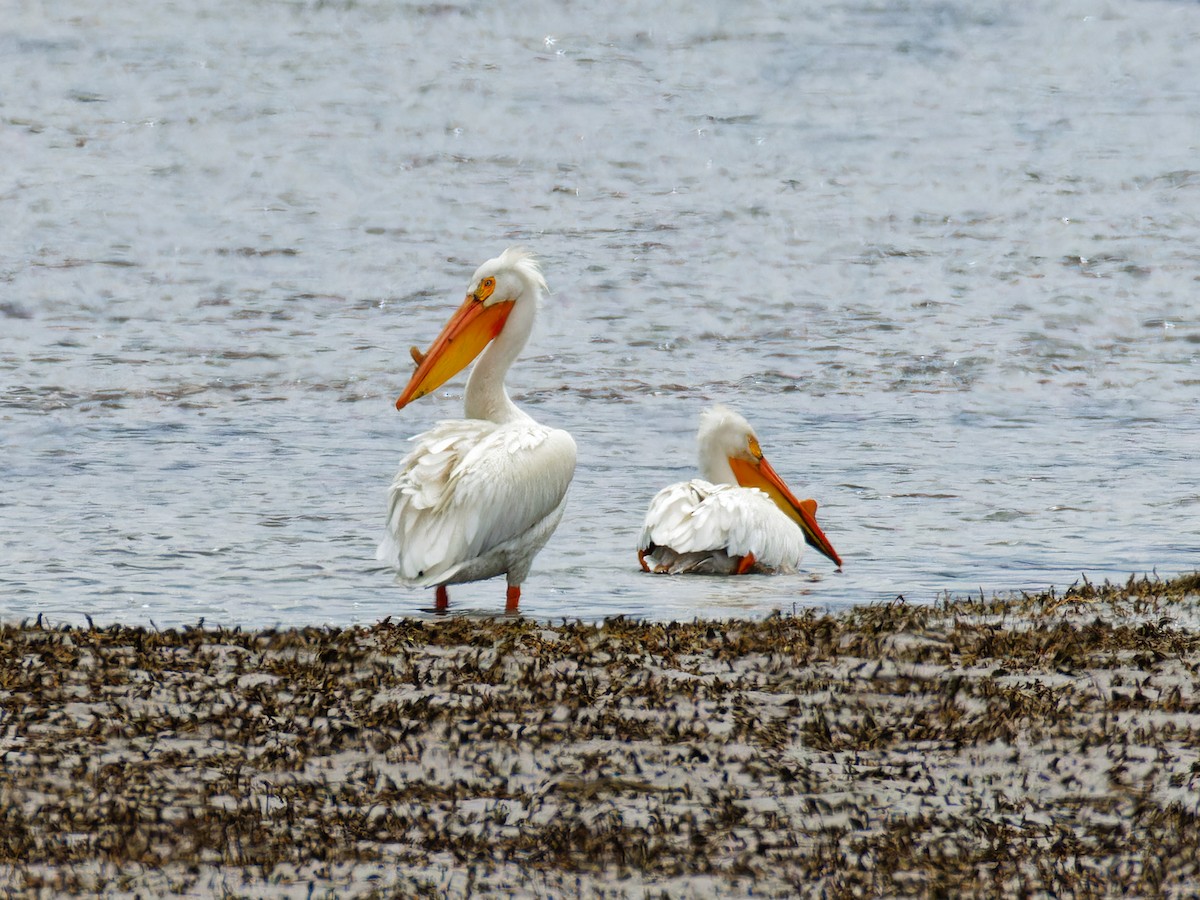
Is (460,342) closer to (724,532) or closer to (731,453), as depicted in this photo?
(724,532)

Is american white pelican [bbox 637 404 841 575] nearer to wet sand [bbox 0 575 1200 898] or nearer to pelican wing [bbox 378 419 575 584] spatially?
pelican wing [bbox 378 419 575 584]

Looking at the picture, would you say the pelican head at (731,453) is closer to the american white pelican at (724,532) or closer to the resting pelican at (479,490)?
the american white pelican at (724,532)

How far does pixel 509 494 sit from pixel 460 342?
119 cm

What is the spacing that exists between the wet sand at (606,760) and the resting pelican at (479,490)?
1014mm

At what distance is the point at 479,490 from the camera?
23.1 ft

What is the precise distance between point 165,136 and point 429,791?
20.7 m

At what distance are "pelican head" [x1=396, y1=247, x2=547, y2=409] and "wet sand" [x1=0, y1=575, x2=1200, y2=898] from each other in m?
2.31

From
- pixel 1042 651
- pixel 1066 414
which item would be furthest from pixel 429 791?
pixel 1066 414

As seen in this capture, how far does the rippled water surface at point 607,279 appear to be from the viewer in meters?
8.51

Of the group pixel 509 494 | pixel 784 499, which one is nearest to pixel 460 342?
pixel 509 494

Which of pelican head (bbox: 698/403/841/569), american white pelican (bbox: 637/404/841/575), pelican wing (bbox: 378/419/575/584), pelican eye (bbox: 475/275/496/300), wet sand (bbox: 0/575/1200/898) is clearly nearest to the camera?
wet sand (bbox: 0/575/1200/898)

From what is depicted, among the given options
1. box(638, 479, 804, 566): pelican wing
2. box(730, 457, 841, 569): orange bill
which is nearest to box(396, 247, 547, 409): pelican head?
box(638, 479, 804, 566): pelican wing

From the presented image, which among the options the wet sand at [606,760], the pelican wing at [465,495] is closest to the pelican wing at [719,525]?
the pelican wing at [465,495]

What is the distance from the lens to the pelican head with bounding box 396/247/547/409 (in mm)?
8055
